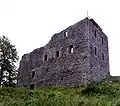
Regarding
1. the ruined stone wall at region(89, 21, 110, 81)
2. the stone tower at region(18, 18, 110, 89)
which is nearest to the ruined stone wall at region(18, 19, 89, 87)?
the stone tower at region(18, 18, 110, 89)

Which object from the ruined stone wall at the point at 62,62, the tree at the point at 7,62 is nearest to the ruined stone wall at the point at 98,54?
the ruined stone wall at the point at 62,62

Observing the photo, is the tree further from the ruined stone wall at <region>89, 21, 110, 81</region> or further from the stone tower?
the ruined stone wall at <region>89, 21, 110, 81</region>

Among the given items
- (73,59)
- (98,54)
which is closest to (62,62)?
(73,59)

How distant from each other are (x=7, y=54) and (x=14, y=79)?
395 cm

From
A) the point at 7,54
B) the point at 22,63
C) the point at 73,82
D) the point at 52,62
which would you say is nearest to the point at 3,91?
the point at 73,82

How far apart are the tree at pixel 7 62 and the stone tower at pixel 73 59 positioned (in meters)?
2.25

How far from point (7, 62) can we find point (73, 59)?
11.5 metres

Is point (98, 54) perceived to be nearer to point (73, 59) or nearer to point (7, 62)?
point (73, 59)

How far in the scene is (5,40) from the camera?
3519 cm

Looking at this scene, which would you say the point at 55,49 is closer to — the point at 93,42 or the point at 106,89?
the point at 93,42

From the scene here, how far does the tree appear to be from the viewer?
3334cm

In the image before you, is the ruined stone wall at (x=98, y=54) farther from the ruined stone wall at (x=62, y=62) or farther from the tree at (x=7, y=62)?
the tree at (x=7, y=62)

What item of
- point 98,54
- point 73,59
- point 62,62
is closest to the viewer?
point 73,59

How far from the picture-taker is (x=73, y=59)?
27.3m
